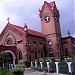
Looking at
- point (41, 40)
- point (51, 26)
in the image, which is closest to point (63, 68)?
point (41, 40)

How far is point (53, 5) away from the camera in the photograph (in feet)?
155

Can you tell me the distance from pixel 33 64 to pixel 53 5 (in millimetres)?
18501

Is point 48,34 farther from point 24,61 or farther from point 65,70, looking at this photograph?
point 65,70

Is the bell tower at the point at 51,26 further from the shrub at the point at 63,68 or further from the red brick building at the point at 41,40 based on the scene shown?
the shrub at the point at 63,68

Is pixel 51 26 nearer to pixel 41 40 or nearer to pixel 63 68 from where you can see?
pixel 41 40

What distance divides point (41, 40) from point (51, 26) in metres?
3.90

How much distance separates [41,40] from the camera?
44.8 metres

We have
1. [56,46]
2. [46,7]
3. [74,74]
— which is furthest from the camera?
[46,7]

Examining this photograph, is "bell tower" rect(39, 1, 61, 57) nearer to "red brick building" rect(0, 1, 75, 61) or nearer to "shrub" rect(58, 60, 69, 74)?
"red brick building" rect(0, 1, 75, 61)

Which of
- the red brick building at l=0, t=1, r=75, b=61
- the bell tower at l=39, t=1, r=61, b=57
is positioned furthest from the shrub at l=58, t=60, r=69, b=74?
the bell tower at l=39, t=1, r=61, b=57

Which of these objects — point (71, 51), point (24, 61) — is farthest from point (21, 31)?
point (71, 51)

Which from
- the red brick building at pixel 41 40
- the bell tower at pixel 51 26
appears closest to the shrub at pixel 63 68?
the red brick building at pixel 41 40

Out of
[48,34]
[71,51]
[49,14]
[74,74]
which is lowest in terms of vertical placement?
[74,74]

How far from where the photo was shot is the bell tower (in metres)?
44.7
